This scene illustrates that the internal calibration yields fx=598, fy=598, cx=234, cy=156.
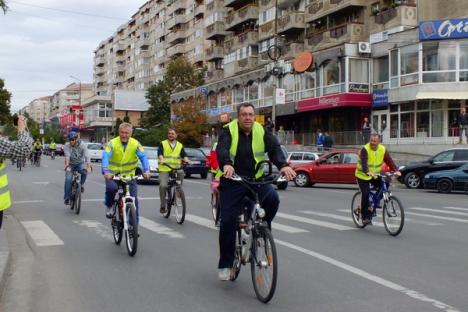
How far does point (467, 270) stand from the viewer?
23.3 ft

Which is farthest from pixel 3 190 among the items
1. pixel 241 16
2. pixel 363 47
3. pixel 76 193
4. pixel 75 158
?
pixel 241 16

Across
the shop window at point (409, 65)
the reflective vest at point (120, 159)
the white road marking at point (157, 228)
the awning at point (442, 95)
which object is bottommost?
the white road marking at point (157, 228)

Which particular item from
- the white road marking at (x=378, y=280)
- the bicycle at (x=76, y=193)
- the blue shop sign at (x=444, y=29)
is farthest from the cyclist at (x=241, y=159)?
the blue shop sign at (x=444, y=29)

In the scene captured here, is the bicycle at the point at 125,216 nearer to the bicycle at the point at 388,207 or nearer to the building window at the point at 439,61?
the bicycle at the point at 388,207

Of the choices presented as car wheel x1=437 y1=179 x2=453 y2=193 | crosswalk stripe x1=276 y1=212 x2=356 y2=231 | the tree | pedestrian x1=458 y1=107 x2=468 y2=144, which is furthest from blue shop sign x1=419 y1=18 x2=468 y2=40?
the tree

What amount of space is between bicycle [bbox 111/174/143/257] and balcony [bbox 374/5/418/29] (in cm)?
3321

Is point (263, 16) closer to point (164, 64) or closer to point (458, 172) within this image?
point (458, 172)

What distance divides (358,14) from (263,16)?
1428 centimetres

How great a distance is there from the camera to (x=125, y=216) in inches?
324

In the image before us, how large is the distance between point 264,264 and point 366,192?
17.3 ft

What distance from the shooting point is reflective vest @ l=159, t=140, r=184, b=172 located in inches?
474

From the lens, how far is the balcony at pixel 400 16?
38.4 meters

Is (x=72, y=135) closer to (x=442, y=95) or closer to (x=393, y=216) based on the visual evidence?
(x=393, y=216)

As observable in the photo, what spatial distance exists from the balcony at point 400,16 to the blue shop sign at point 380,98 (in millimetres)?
4824
